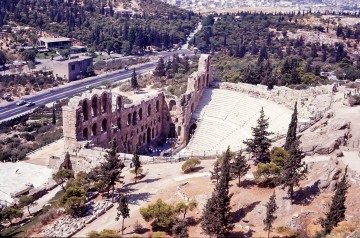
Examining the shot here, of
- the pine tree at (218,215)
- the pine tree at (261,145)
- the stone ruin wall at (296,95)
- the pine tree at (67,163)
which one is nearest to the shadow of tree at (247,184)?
the pine tree at (261,145)

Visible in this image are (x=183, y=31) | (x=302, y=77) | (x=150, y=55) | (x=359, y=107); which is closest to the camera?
(x=359, y=107)

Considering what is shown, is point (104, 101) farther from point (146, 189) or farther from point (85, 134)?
point (146, 189)

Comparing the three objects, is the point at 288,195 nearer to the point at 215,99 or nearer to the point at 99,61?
the point at 215,99

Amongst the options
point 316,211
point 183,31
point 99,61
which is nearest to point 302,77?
point 316,211

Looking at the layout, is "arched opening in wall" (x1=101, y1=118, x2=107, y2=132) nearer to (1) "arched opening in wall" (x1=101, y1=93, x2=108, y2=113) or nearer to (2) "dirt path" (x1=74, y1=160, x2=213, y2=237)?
(1) "arched opening in wall" (x1=101, y1=93, x2=108, y2=113)

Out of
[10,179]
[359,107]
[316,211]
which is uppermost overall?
[359,107]

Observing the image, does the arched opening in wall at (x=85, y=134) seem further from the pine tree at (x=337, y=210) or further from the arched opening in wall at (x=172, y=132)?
the pine tree at (x=337, y=210)

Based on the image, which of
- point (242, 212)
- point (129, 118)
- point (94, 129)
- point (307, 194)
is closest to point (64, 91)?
point (129, 118)
